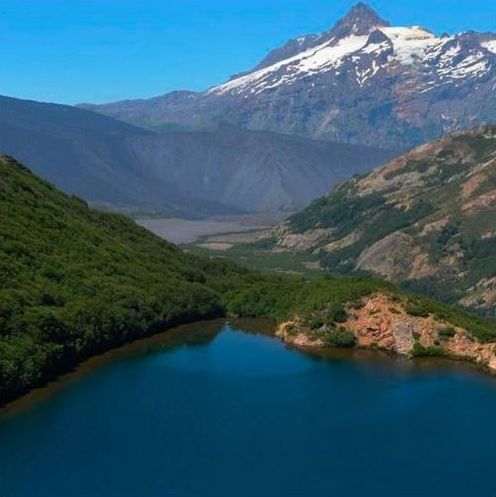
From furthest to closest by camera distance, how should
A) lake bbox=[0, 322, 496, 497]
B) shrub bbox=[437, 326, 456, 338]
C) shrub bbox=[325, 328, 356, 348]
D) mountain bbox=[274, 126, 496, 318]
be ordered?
1. mountain bbox=[274, 126, 496, 318]
2. shrub bbox=[325, 328, 356, 348]
3. shrub bbox=[437, 326, 456, 338]
4. lake bbox=[0, 322, 496, 497]

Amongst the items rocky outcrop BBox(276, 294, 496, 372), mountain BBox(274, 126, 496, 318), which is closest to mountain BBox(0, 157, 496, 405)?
rocky outcrop BBox(276, 294, 496, 372)

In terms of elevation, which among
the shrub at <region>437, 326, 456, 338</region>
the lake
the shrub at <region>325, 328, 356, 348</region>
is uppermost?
the shrub at <region>437, 326, 456, 338</region>

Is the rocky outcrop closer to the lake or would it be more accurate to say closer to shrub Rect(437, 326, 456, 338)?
shrub Rect(437, 326, 456, 338)

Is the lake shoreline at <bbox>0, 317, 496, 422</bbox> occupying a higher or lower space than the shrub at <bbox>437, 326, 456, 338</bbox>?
lower

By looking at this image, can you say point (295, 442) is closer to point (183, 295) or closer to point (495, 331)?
point (495, 331)

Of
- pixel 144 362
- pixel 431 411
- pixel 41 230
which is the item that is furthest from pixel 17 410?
pixel 41 230

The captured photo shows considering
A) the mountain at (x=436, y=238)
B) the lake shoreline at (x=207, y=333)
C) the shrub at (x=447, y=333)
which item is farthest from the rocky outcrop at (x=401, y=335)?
the mountain at (x=436, y=238)

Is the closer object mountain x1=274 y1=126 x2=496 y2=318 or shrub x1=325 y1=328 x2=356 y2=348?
shrub x1=325 y1=328 x2=356 y2=348
